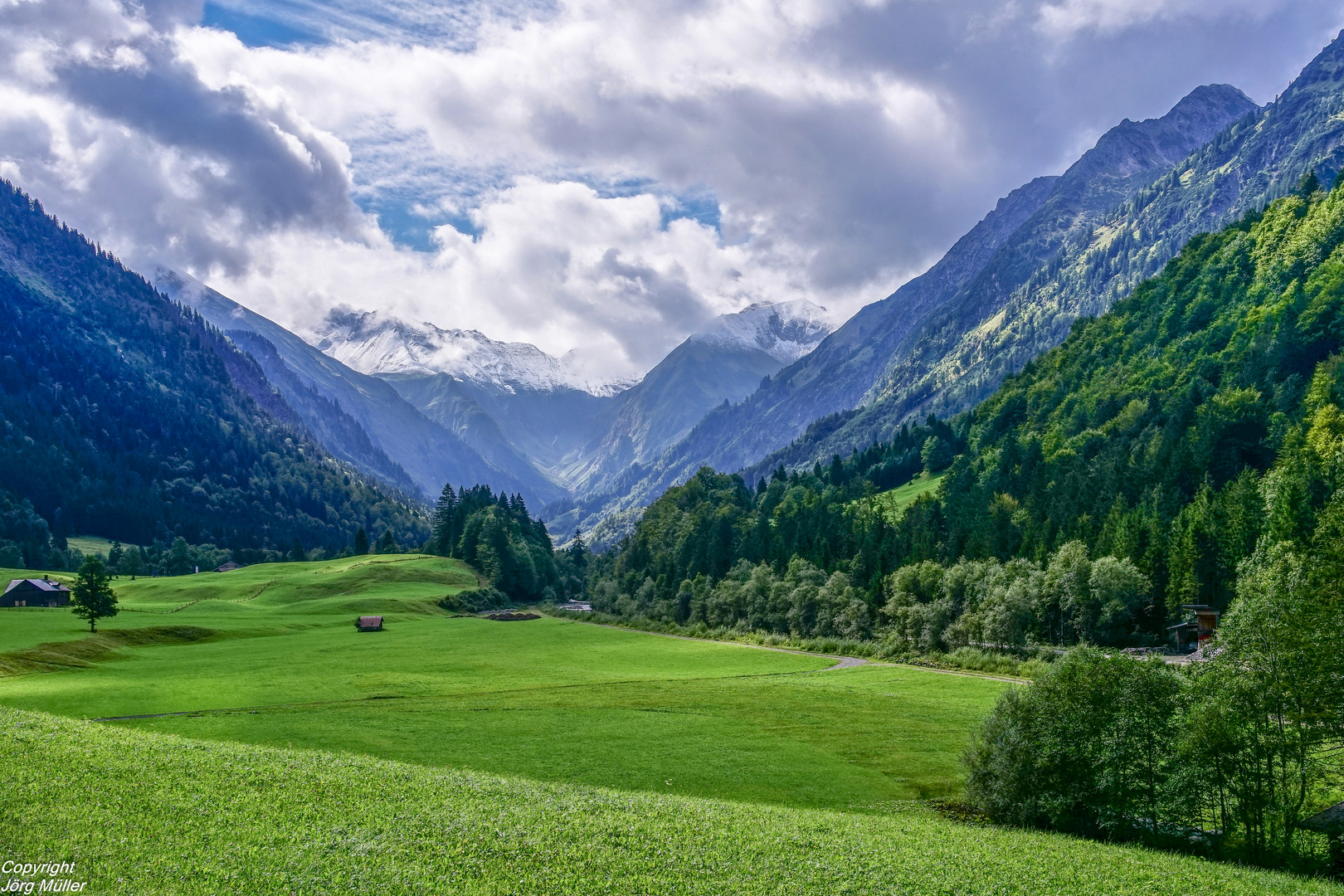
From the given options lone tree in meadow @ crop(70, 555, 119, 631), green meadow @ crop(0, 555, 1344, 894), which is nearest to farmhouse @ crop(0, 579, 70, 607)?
green meadow @ crop(0, 555, 1344, 894)

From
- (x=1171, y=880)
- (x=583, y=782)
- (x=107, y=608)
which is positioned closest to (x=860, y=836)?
(x=1171, y=880)

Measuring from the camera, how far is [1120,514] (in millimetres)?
126750

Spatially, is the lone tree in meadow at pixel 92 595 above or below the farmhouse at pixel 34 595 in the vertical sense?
above

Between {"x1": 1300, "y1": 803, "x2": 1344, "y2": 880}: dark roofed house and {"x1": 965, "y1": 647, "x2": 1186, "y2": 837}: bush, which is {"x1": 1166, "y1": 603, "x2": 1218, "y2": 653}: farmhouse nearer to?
{"x1": 965, "y1": 647, "x2": 1186, "y2": 837}: bush

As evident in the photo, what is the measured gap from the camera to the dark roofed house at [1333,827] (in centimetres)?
3891

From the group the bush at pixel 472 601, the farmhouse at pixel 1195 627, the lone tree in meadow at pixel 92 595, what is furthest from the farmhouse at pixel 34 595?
the farmhouse at pixel 1195 627

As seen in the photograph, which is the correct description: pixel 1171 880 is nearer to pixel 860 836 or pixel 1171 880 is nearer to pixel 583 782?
pixel 860 836

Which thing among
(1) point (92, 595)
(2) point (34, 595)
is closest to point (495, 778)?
(1) point (92, 595)

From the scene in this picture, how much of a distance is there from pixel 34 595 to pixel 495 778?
157481 mm

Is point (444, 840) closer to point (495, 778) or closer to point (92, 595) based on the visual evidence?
point (495, 778)

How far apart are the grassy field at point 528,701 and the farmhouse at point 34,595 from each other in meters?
24.9

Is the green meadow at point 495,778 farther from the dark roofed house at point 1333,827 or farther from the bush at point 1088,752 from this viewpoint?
the dark roofed house at point 1333,827

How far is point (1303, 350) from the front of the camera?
152 meters

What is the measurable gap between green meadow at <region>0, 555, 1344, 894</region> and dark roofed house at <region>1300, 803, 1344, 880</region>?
739cm
